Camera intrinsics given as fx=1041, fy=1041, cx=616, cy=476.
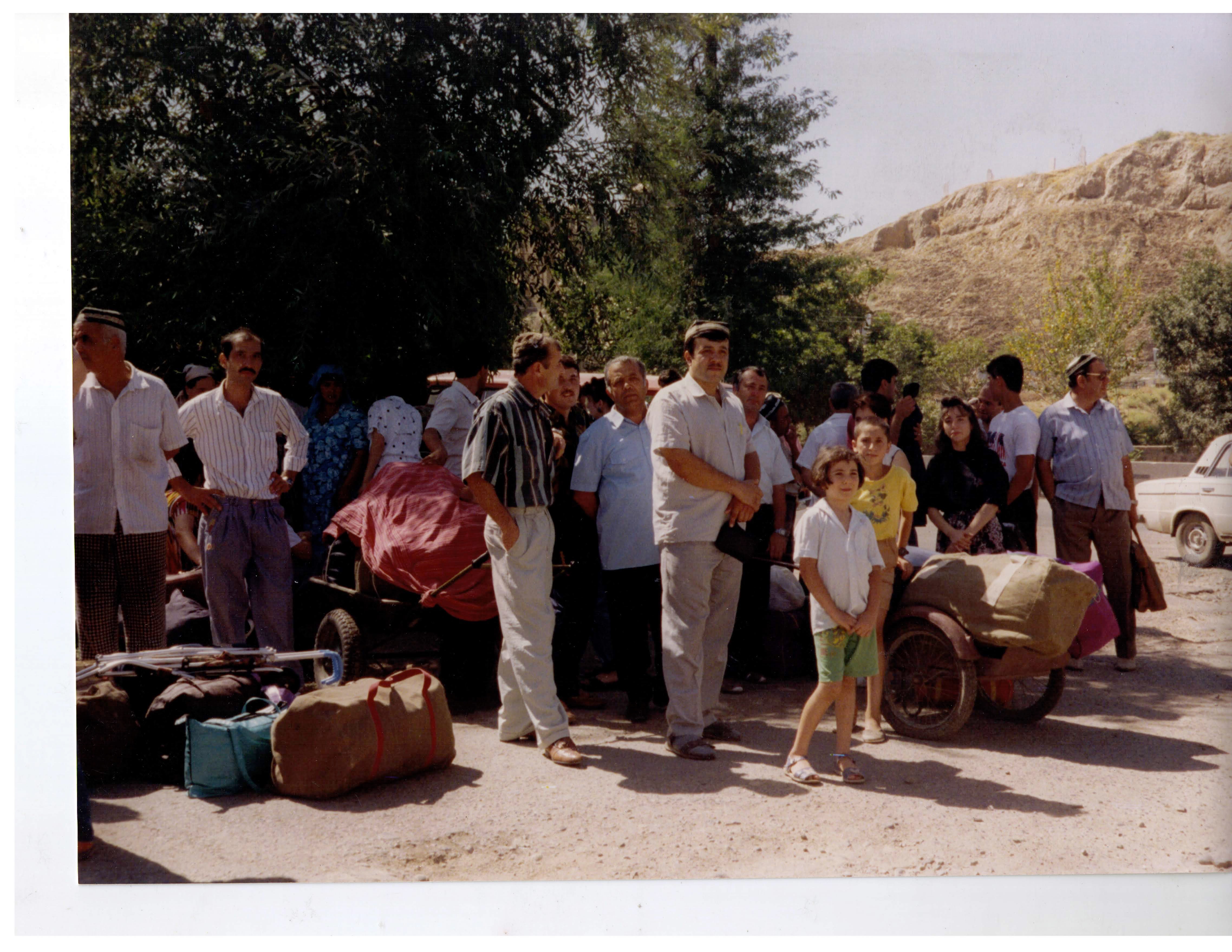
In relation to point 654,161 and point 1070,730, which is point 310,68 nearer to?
point 654,161

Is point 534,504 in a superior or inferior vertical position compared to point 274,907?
superior

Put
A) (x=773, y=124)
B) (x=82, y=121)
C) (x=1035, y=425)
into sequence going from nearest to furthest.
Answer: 1. (x=1035, y=425)
2. (x=82, y=121)
3. (x=773, y=124)

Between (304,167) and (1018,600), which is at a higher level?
(304,167)

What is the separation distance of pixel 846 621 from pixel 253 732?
9.12ft

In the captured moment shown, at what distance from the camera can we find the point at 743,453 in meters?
5.51

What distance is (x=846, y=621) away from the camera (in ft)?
16.1

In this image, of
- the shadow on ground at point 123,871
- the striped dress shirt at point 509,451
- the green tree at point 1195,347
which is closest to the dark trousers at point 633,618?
the striped dress shirt at point 509,451

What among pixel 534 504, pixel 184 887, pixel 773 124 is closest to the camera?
pixel 184 887

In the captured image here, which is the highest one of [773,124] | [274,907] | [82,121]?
[773,124]

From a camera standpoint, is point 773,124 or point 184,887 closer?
point 184,887

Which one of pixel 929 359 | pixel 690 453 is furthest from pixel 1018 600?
pixel 929 359

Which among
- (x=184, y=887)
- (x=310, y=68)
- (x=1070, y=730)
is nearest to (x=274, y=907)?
(x=184, y=887)

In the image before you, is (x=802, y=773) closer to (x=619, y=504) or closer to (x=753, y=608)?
(x=619, y=504)

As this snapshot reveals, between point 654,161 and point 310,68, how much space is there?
2878mm
